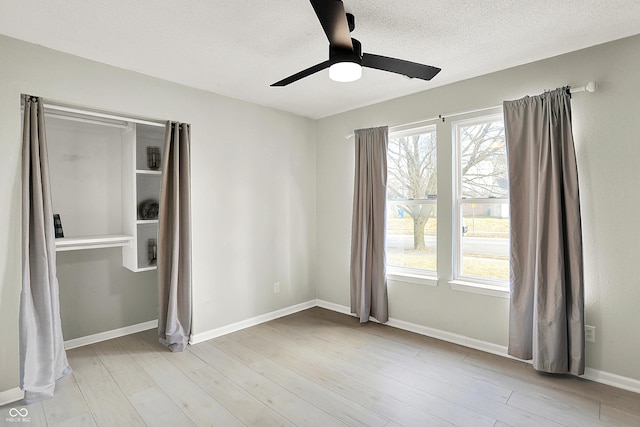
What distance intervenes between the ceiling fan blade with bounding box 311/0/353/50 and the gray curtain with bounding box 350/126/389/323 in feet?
6.55

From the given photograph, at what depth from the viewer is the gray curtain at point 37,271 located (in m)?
2.34

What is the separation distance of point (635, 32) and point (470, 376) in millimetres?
2742

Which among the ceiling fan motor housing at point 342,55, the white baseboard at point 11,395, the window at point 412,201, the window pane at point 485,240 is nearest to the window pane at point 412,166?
the window at point 412,201

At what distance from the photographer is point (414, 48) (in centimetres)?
259

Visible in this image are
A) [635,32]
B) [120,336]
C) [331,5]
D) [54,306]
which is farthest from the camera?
[120,336]

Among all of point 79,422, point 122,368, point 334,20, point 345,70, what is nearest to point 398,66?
point 345,70

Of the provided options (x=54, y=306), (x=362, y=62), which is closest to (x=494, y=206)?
(x=362, y=62)

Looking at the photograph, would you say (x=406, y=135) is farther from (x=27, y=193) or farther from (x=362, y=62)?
(x=27, y=193)

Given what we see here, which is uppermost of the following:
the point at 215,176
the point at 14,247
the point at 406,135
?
the point at 406,135

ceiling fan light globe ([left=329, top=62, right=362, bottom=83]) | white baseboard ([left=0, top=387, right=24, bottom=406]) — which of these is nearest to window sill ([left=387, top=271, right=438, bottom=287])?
ceiling fan light globe ([left=329, top=62, right=362, bottom=83])

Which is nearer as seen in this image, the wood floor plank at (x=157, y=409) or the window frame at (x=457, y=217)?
the wood floor plank at (x=157, y=409)

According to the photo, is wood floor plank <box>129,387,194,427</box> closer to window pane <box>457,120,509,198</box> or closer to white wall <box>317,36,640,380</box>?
white wall <box>317,36,640,380</box>

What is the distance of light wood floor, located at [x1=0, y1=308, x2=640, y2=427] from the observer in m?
2.14

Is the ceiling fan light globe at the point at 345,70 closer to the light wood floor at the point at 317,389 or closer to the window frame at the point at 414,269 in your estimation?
the window frame at the point at 414,269
